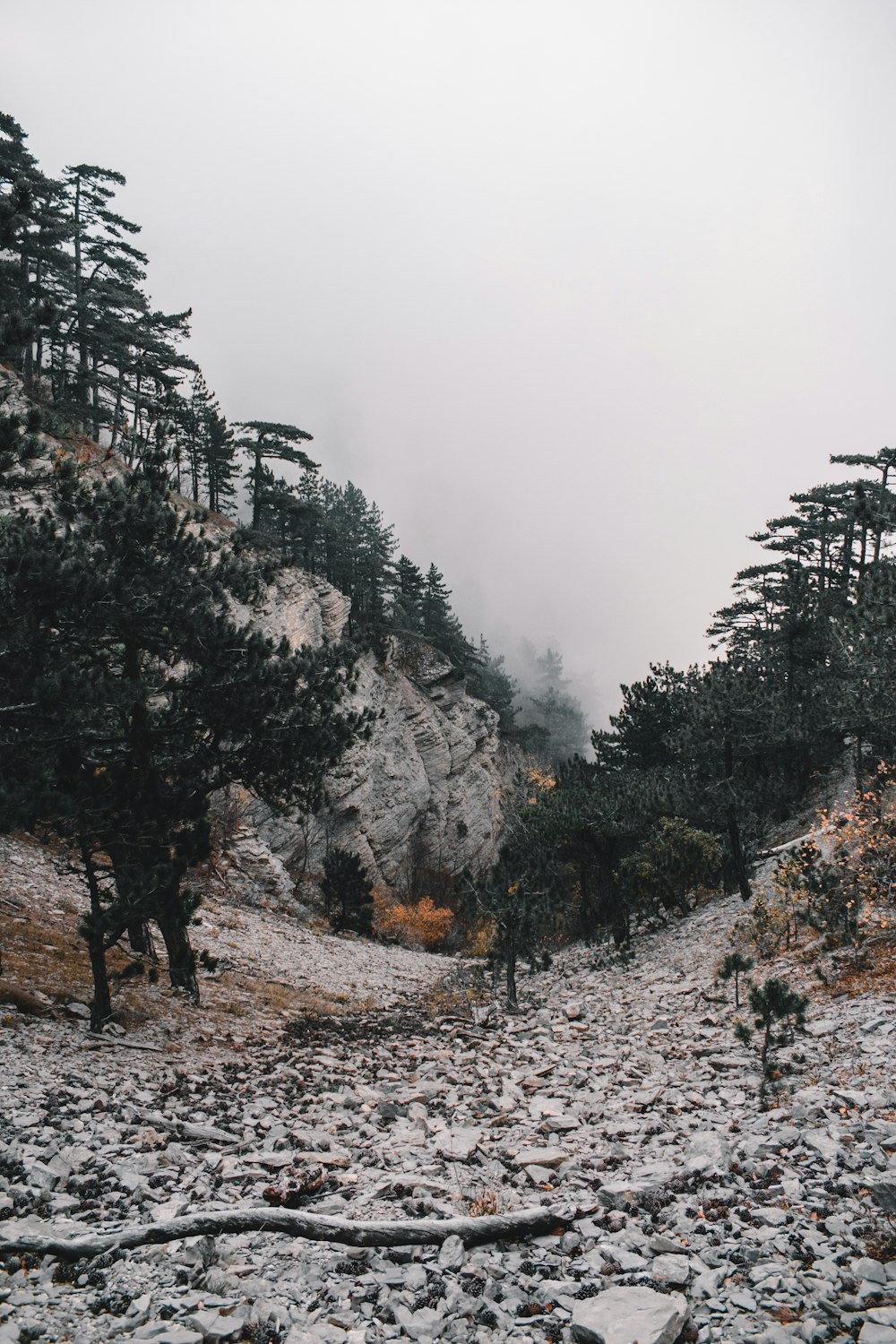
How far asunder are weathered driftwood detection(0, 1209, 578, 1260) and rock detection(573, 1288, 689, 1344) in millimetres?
922

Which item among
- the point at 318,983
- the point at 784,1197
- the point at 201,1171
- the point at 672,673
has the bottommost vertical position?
the point at 318,983

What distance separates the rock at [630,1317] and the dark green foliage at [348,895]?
3263 centimetres

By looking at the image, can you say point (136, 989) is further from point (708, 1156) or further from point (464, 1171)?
point (708, 1156)

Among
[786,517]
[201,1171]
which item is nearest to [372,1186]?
[201,1171]

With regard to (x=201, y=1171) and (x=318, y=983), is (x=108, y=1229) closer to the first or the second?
(x=201, y=1171)

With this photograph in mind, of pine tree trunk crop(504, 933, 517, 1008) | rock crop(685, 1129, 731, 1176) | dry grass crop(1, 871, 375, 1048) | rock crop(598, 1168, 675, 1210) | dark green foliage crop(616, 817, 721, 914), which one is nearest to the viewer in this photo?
rock crop(598, 1168, 675, 1210)

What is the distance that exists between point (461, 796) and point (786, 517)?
31472 millimetres

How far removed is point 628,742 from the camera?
40.7 metres

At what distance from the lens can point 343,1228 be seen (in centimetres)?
468

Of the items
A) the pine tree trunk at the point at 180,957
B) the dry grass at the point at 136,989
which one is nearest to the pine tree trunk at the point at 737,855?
the dry grass at the point at 136,989

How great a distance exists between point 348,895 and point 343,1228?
105ft

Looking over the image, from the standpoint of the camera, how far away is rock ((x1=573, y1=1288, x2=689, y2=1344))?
3488 mm

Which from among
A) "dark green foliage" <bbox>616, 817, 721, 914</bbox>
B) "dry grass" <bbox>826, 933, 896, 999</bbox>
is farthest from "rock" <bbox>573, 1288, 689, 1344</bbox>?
"dark green foliage" <bbox>616, 817, 721, 914</bbox>

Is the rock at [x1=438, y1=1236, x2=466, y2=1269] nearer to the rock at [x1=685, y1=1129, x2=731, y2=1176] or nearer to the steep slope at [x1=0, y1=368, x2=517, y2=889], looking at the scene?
the rock at [x1=685, y1=1129, x2=731, y2=1176]
